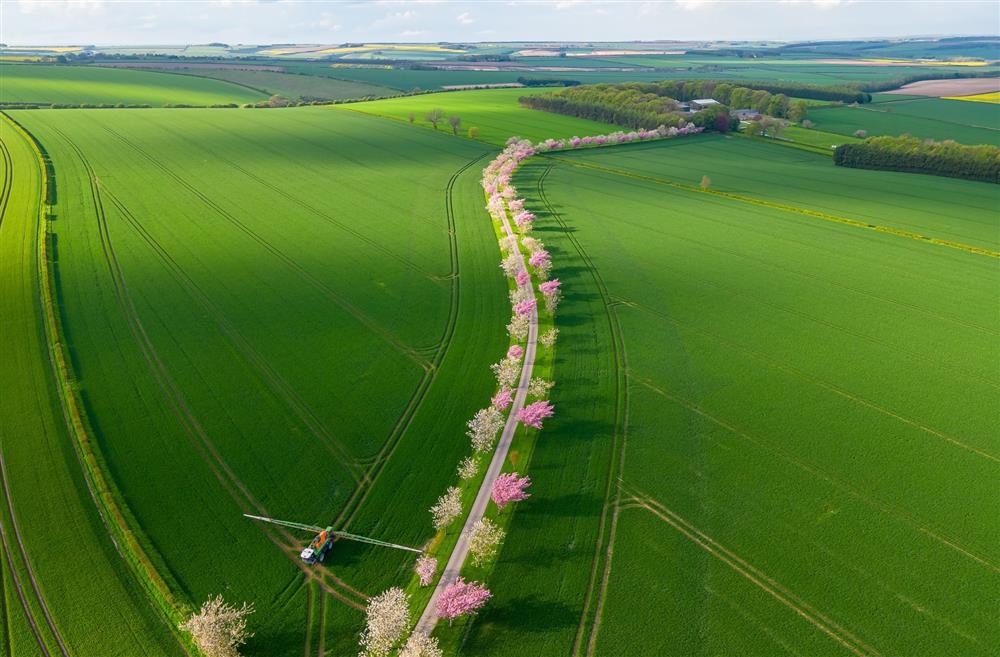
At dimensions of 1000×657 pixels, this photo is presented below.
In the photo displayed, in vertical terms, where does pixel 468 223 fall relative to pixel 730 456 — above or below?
above

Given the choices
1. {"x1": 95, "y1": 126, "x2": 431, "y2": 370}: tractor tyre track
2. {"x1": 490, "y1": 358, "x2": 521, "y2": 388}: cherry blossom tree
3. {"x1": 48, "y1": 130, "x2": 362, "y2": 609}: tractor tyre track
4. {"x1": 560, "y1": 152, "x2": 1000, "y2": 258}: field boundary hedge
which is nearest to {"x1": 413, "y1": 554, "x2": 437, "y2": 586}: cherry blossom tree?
{"x1": 48, "y1": 130, "x2": 362, "y2": 609}: tractor tyre track

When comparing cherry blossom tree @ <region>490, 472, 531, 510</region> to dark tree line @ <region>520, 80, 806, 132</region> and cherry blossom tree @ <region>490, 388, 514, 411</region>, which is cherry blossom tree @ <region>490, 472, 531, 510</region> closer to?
cherry blossom tree @ <region>490, 388, 514, 411</region>

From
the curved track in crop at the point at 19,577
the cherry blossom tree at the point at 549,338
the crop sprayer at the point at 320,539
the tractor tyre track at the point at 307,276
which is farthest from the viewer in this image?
the tractor tyre track at the point at 307,276

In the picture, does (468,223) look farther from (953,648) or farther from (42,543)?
(953,648)

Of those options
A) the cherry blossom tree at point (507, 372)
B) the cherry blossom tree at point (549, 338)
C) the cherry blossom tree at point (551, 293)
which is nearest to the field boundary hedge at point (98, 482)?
the cherry blossom tree at point (507, 372)

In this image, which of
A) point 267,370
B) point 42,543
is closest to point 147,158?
point 267,370

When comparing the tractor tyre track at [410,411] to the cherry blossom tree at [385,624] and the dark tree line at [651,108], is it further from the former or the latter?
the dark tree line at [651,108]

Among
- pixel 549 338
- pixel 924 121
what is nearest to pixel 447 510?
pixel 549 338

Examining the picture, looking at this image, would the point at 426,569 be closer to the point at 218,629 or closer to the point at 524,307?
the point at 218,629
